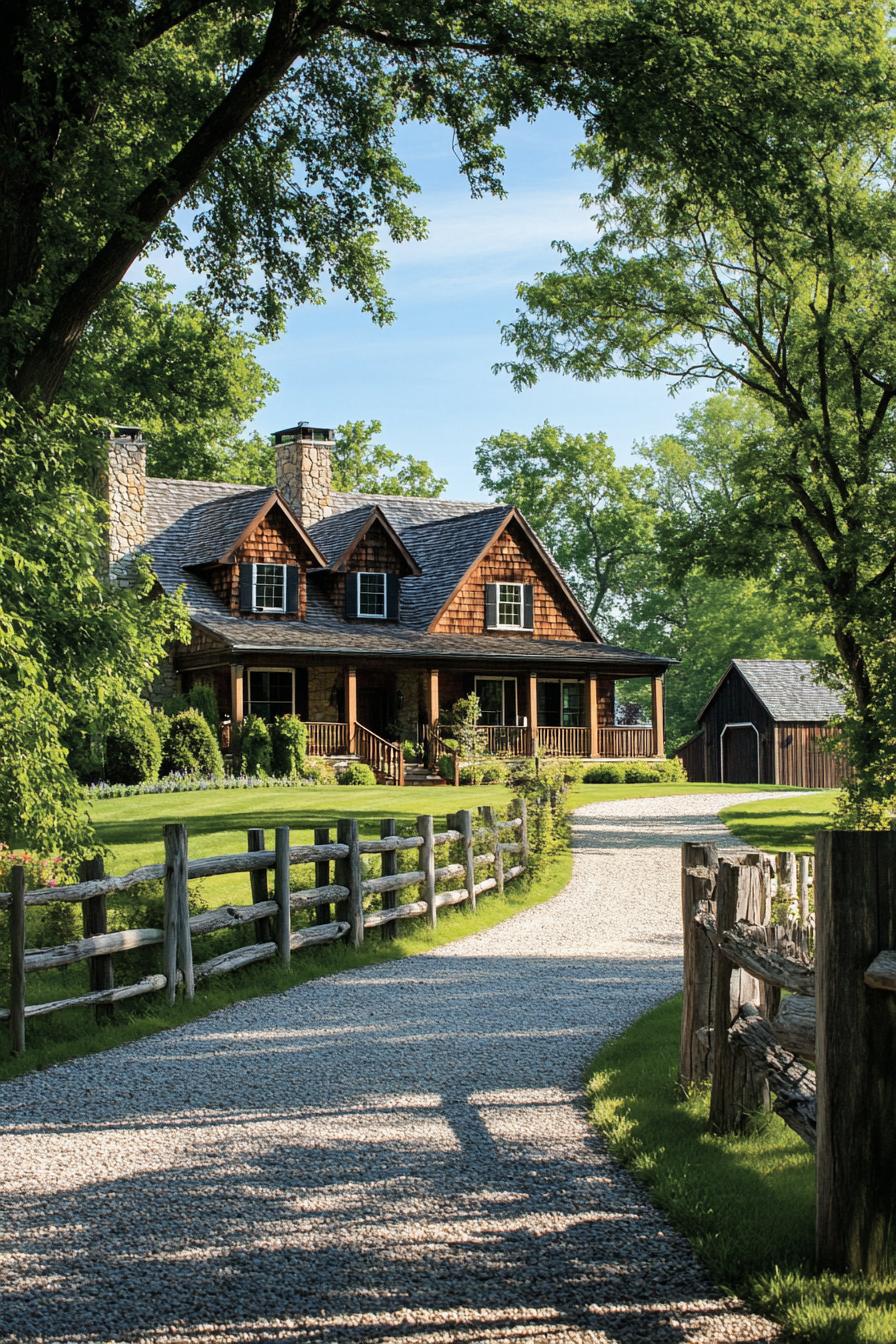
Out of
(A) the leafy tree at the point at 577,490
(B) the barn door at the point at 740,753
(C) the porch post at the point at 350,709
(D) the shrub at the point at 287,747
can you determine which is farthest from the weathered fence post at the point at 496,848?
(A) the leafy tree at the point at 577,490

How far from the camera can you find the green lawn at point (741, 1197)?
4.66 m

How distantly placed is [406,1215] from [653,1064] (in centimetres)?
310

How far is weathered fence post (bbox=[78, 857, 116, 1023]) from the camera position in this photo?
10.2 m

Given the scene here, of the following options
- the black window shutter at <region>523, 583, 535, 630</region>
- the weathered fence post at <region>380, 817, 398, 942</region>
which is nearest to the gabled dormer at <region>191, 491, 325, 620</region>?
the black window shutter at <region>523, 583, 535, 630</region>

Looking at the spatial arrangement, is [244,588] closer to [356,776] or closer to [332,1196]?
[356,776]

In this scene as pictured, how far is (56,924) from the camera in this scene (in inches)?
531

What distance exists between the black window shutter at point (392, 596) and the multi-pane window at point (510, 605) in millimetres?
3402

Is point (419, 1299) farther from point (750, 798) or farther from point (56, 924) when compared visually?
point (750, 798)

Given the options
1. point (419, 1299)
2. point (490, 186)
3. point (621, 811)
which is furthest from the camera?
point (621, 811)

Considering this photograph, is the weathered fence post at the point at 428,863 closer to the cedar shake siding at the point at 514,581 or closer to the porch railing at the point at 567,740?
the porch railing at the point at 567,740

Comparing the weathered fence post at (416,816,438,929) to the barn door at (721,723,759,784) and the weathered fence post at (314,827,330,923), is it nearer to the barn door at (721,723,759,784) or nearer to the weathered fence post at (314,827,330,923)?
the weathered fence post at (314,827,330,923)

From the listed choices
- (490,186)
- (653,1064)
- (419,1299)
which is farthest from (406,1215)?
(490,186)

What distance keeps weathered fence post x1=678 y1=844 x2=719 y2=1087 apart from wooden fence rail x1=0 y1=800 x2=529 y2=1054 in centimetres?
448

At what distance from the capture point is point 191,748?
3272 centimetres
